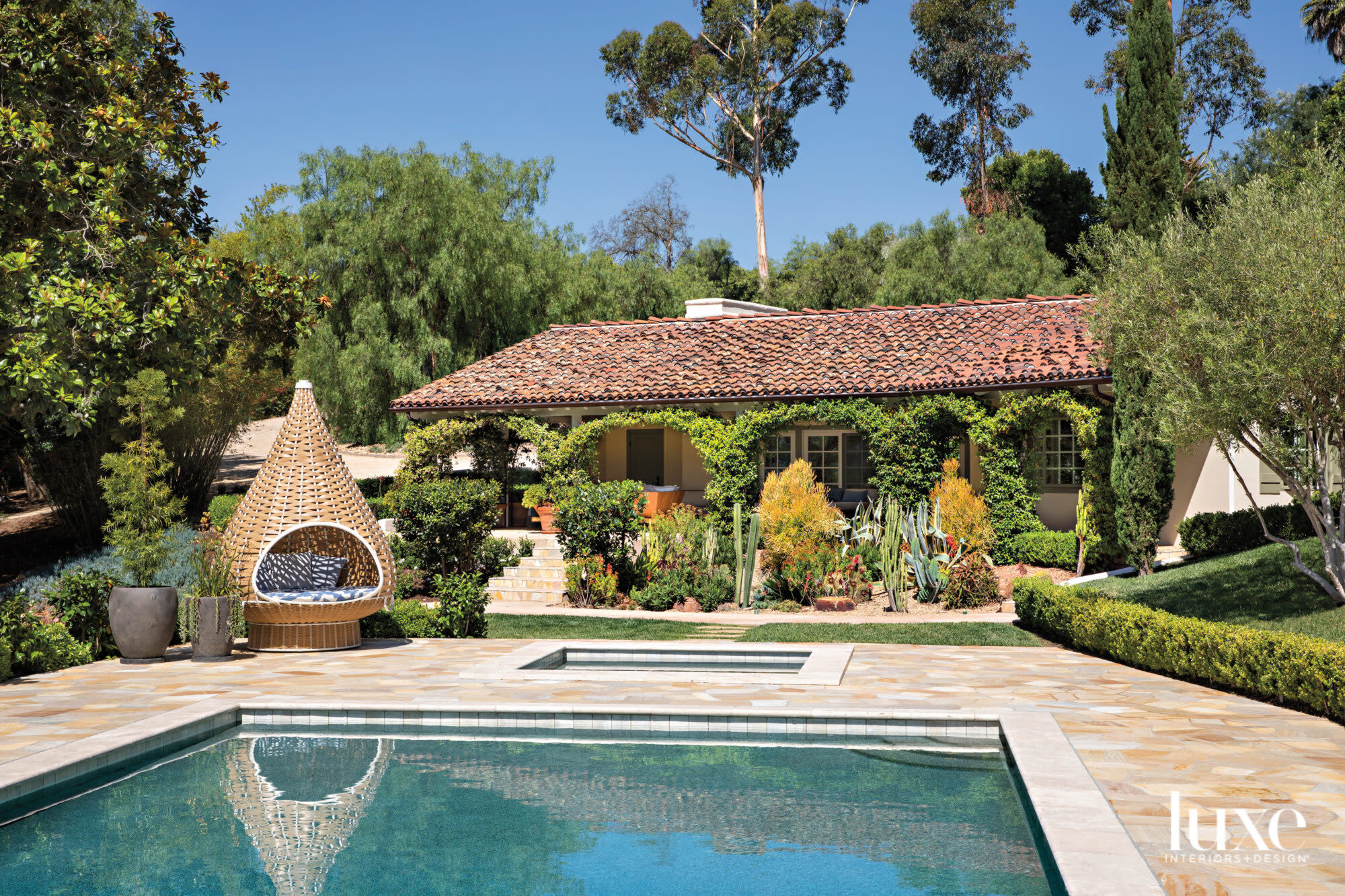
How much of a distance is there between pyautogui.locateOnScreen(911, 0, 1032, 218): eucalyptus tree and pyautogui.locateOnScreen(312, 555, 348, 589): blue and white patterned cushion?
3107cm

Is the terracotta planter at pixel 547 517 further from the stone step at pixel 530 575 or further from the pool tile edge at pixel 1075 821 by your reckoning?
the pool tile edge at pixel 1075 821

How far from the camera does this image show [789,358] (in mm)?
21828

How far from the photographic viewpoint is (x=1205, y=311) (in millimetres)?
10320

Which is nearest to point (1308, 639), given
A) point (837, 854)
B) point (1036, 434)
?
point (837, 854)

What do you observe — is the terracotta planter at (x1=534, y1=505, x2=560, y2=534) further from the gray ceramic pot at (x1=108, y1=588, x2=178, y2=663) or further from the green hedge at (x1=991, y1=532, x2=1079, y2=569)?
the gray ceramic pot at (x1=108, y1=588, x2=178, y2=663)

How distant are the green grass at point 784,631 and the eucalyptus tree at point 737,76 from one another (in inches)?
1051

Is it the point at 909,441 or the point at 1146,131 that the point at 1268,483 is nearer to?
the point at 909,441

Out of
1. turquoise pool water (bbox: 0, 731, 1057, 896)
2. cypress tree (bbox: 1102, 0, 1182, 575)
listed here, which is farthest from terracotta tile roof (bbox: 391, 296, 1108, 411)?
turquoise pool water (bbox: 0, 731, 1057, 896)

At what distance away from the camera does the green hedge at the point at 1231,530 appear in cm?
1608

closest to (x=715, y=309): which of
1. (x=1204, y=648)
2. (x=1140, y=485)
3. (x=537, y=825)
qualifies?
(x=1140, y=485)

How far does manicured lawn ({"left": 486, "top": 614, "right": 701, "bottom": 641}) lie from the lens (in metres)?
14.2

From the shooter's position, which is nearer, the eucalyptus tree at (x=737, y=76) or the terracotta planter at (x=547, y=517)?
the terracotta planter at (x=547, y=517)

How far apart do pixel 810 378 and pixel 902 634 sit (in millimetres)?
7535

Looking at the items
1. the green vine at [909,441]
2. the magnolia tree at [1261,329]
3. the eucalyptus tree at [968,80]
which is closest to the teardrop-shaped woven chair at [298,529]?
the green vine at [909,441]
